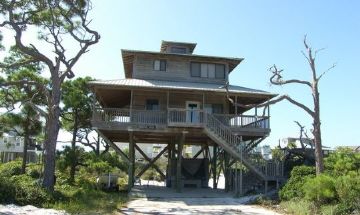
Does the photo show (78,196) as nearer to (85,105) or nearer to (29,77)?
(29,77)

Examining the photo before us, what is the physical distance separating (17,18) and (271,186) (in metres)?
18.3

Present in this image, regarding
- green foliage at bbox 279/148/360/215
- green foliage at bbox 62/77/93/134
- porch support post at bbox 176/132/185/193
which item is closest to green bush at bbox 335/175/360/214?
green foliage at bbox 279/148/360/215

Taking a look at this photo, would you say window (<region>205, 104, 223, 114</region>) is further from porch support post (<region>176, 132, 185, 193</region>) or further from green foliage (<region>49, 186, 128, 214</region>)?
green foliage (<region>49, 186, 128, 214</region>)

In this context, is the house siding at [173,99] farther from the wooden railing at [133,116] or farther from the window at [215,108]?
the wooden railing at [133,116]

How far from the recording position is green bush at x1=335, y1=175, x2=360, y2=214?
17.3 m

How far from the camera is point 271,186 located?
28250mm

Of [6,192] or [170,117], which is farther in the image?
[170,117]

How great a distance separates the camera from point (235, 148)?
2759 centimetres

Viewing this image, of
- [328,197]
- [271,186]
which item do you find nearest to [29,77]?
[271,186]

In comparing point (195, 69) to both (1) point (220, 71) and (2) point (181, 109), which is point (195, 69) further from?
(2) point (181, 109)

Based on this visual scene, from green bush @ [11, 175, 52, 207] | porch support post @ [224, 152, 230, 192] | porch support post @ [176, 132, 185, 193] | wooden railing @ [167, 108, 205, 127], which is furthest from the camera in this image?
porch support post @ [224, 152, 230, 192]

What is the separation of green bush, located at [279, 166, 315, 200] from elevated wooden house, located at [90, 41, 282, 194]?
11.5 feet

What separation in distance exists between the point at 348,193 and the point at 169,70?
17827 millimetres

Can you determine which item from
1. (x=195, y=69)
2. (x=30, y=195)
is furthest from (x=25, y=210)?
(x=195, y=69)
